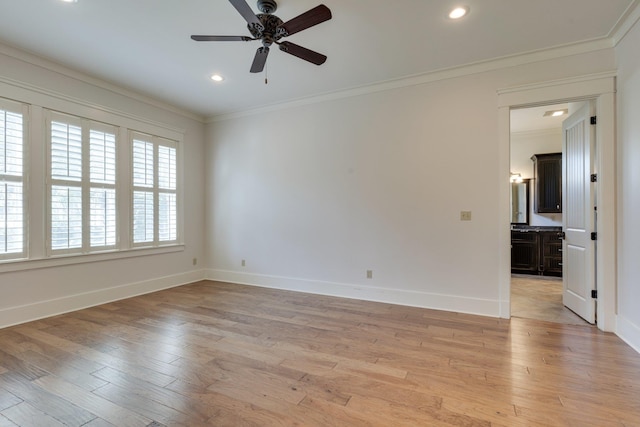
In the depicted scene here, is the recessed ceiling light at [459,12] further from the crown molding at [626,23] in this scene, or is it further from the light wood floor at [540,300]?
the light wood floor at [540,300]

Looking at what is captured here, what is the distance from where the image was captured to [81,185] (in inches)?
149

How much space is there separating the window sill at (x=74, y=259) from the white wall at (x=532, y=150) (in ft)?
23.8

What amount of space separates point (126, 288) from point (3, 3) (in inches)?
132

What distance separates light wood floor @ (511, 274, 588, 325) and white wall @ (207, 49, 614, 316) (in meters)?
0.63

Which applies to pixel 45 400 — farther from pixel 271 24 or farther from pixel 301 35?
pixel 301 35

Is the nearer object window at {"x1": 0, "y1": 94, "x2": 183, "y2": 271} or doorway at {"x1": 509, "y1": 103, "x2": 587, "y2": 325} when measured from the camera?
window at {"x1": 0, "y1": 94, "x2": 183, "y2": 271}

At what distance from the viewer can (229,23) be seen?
9.25 ft

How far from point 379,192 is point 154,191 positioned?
3.47 m

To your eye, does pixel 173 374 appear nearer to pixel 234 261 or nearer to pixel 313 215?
pixel 313 215

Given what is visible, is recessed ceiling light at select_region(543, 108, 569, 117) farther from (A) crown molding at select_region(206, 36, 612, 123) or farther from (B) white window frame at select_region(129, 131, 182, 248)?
(B) white window frame at select_region(129, 131, 182, 248)

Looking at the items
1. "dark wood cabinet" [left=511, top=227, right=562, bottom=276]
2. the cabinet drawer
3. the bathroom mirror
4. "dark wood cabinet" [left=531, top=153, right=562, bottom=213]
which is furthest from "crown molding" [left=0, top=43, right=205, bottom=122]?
"dark wood cabinet" [left=531, top=153, right=562, bottom=213]

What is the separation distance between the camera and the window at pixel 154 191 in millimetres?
4492

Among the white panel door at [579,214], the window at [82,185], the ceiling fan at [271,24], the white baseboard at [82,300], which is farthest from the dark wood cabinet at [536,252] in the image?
the window at [82,185]

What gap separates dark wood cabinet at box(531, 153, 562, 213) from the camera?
6125mm
